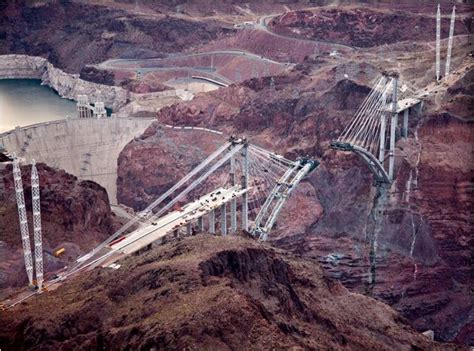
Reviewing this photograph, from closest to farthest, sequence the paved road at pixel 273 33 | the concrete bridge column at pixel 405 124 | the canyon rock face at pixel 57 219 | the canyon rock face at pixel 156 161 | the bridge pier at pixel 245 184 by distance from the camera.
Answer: the canyon rock face at pixel 57 219
the bridge pier at pixel 245 184
the concrete bridge column at pixel 405 124
the canyon rock face at pixel 156 161
the paved road at pixel 273 33

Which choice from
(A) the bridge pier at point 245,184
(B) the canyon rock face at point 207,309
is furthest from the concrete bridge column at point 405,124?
(B) the canyon rock face at point 207,309

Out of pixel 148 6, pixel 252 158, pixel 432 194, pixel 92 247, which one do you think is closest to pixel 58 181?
pixel 92 247

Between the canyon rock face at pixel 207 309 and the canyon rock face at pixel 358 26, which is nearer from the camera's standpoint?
the canyon rock face at pixel 207 309

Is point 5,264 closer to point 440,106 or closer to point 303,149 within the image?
point 303,149

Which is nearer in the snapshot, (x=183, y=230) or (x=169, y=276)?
(x=169, y=276)

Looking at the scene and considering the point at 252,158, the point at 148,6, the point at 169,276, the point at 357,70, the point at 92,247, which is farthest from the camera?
the point at 148,6

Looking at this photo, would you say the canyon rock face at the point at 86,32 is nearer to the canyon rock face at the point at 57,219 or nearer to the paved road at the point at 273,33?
the paved road at the point at 273,33

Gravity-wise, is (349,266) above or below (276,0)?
below
